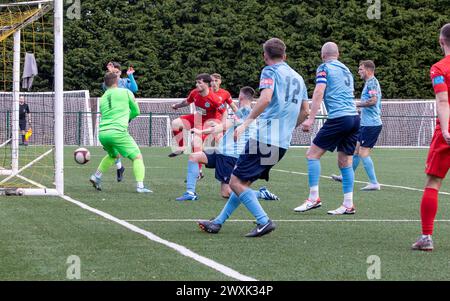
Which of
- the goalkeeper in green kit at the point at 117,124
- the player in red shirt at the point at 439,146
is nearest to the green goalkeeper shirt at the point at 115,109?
the goalkeeper in green kit at the point at 117,124

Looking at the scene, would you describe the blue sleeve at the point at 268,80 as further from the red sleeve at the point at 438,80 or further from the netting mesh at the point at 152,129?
the netting mesh at the point at 152,129

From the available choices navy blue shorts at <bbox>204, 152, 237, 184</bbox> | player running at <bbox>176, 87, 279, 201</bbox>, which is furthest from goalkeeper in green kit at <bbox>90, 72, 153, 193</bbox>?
navy blue shorts at <bbox>204, 152, 237, 184</bbox>

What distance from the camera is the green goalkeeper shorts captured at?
1451 centimetres

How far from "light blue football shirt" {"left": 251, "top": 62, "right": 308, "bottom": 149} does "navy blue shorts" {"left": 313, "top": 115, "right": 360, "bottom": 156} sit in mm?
2462

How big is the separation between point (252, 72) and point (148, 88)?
16.2 ft

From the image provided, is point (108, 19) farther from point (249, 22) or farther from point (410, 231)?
point (410, 231)

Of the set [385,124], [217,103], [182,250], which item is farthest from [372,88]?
[385,124]

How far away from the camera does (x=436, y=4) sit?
152 ft

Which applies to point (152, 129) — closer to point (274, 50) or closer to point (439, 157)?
point (274, 50)

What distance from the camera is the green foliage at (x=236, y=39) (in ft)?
145

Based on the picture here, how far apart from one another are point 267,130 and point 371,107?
783 centimetres

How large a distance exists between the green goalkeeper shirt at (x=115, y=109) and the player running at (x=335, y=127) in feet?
12.1

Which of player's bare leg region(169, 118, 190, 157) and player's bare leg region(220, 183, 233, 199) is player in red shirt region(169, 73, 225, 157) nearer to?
player's bare leg region(169, 118, 190, 157)
